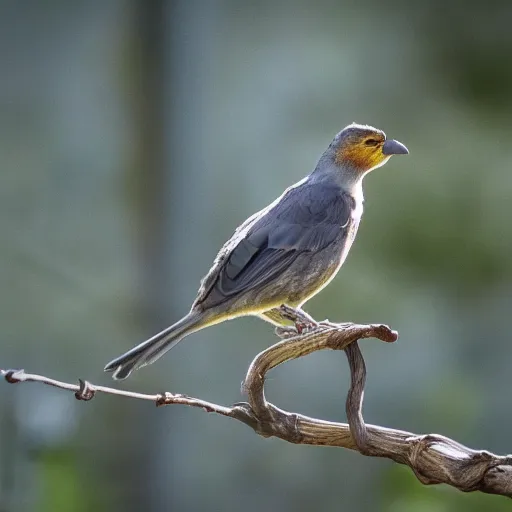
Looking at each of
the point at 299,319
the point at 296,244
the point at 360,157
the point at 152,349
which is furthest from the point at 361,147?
the point at 152,349

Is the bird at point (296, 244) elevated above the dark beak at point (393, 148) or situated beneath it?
situated beneath

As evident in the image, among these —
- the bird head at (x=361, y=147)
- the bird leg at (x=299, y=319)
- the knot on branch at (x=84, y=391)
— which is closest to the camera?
the knot on branch at (x=84, y=391)

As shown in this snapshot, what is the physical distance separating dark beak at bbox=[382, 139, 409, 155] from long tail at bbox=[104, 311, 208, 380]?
57cm

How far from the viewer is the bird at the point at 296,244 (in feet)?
6.23

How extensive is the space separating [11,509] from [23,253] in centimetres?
181

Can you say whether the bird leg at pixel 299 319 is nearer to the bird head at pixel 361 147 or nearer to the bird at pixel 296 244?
the bird at pixel 296 244

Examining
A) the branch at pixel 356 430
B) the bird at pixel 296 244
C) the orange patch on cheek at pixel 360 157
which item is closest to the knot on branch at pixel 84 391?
the branch at pixel 356 430

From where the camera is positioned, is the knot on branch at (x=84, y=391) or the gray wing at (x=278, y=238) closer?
the knot on branch at (x=84, y=391)

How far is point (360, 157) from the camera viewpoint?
2133 mm

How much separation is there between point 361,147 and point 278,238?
0.30 meters

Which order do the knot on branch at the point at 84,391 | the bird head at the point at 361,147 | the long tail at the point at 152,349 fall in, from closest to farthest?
the knot on branch at the point at 84,391 < the long tail at the point at 152,349 < the bird head at the point at 361,147

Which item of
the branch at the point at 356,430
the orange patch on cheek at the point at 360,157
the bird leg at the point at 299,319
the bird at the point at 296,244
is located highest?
the orange patch on cheek at the point at 360,157

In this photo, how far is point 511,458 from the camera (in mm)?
1332

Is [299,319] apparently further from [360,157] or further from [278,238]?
[360,157]
